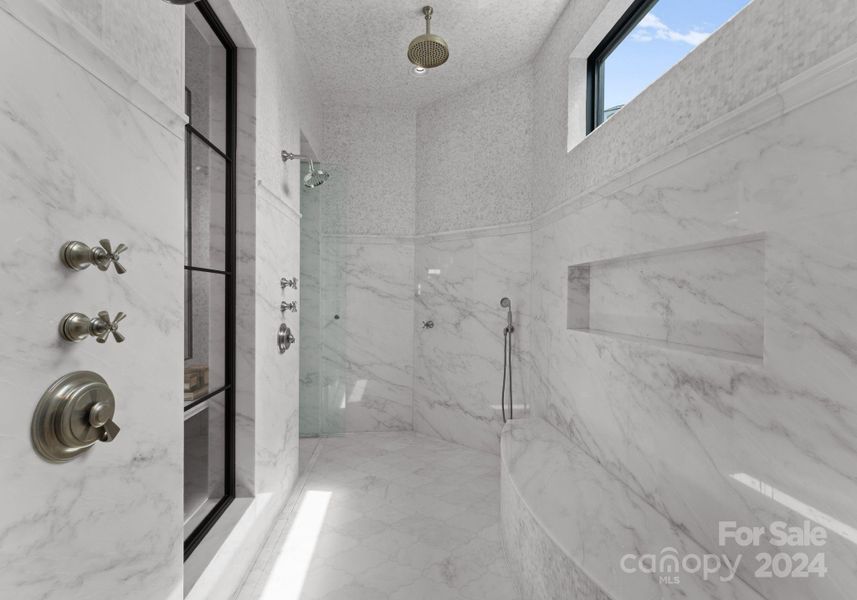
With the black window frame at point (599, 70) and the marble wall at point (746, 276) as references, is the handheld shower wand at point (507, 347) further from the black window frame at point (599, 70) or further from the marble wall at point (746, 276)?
the black window frame at point (599, 70)

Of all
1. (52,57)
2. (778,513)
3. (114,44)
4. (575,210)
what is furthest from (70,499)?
(575,210)

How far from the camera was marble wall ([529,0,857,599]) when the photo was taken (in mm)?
1002

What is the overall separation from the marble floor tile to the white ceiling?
2712mm

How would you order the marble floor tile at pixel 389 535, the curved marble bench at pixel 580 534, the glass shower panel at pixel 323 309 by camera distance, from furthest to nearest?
the glass shower panel at pixel 323 309 → the marble floor tile at pixel 389 535 → the curved marble bench at pixel 580 534

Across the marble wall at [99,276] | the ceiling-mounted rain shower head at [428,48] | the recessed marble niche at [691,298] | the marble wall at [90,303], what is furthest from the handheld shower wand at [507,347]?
the marble wall at [90,303]

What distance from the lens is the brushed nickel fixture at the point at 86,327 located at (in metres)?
0.81

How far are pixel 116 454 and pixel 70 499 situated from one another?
138 millimetres

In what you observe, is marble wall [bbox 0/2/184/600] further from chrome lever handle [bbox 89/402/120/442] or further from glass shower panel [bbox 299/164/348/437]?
glass shower panel [bbox 299/164/348/437]

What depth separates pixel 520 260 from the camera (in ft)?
10.00

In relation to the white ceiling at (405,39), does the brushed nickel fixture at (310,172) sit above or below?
below

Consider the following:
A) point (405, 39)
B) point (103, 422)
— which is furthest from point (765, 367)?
point (405, 39)

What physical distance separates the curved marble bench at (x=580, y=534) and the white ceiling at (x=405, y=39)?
2397 mm

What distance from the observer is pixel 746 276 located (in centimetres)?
136

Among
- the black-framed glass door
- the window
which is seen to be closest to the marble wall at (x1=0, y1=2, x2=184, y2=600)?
the black-framed glass door
